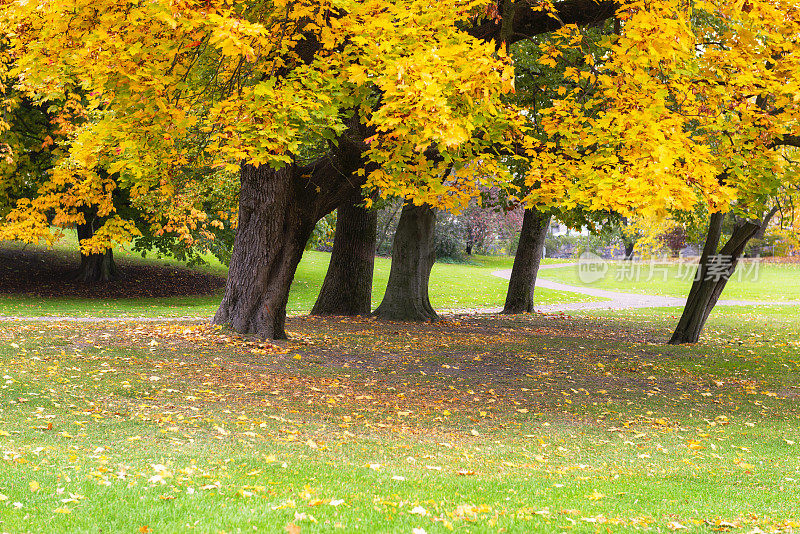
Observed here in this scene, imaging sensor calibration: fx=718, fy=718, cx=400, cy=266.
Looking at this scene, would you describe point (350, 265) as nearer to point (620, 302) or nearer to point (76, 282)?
point (76, 282)

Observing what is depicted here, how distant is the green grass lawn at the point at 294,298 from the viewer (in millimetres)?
19703

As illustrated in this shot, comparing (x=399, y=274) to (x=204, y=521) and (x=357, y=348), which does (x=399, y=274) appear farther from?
(x=204, y=521)

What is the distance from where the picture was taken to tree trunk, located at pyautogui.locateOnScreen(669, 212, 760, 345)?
14352 mm

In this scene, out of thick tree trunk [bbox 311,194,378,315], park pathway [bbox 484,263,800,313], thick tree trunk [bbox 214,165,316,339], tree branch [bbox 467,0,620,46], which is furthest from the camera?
park pathway [bbox 484,263,800,313]

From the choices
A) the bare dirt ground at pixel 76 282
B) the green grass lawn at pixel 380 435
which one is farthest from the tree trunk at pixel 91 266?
the green grass lawn at pixel 380 435

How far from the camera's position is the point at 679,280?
1903 inches

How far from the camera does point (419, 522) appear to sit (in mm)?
4496

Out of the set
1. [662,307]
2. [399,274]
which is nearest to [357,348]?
[399,274]

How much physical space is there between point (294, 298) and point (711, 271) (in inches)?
636

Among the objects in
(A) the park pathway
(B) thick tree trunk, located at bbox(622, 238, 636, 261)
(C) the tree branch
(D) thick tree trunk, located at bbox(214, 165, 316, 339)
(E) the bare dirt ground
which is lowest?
(E) the bare dirt ground

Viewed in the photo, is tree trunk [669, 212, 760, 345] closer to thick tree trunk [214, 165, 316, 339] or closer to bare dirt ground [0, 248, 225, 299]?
thick tree trunk [214, 165, 316, 339]

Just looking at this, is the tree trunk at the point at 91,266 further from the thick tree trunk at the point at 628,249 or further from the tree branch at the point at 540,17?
the thick tree trunk at the point at 628,249

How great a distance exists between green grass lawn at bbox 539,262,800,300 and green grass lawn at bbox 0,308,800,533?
26173 millimetres

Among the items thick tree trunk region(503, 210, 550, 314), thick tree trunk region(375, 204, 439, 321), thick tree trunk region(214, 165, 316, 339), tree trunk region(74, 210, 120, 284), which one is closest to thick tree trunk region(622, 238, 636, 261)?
thick tree trunk region(503, 210, 550, 314)
